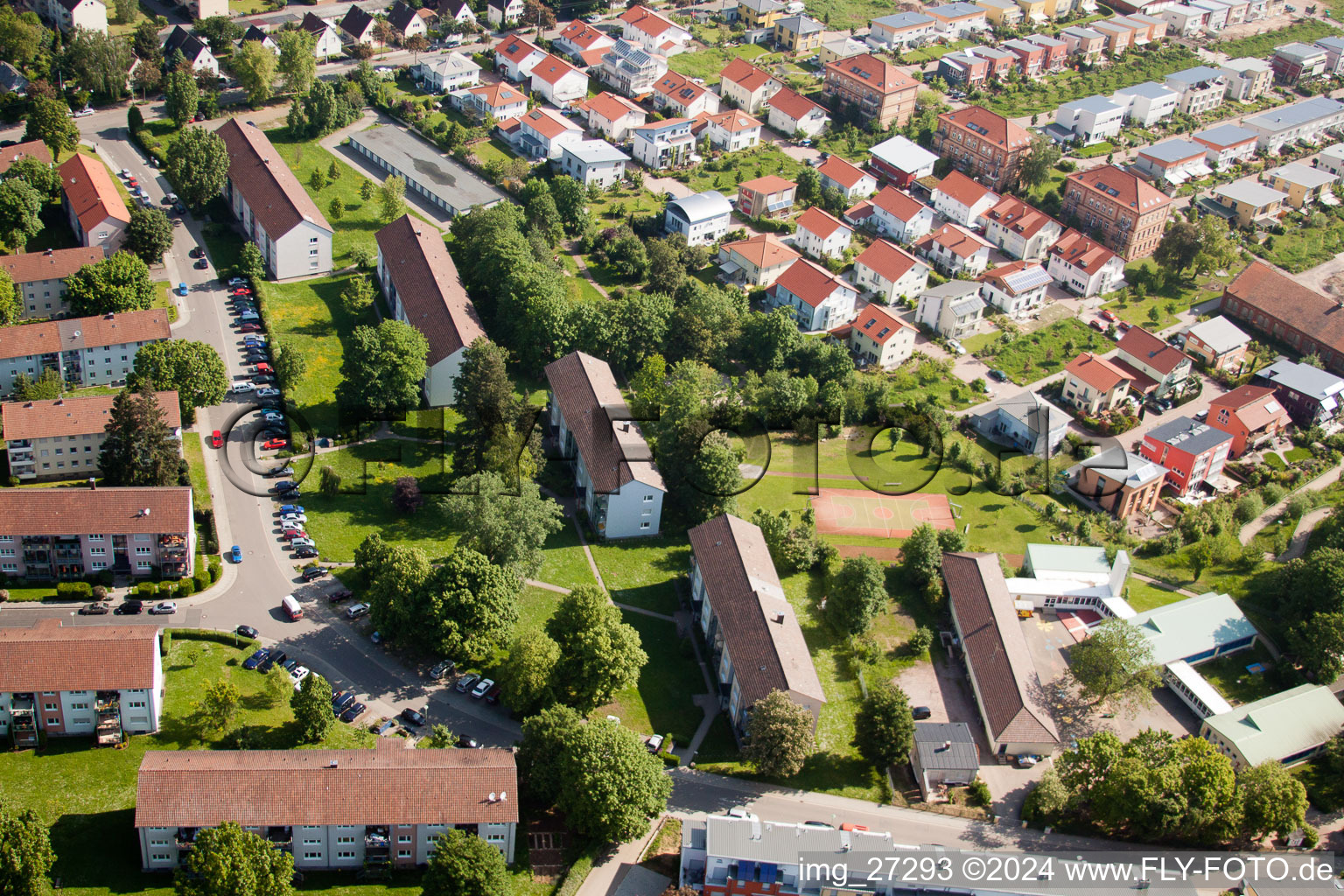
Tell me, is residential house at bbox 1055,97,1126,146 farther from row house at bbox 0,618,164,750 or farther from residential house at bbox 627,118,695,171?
row house at bbox 0,618,164,750

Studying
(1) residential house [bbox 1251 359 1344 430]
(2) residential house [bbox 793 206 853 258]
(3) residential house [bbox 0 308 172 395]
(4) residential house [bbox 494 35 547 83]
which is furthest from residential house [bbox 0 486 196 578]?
(1) residential house [bbox 1251 359 1344 430]

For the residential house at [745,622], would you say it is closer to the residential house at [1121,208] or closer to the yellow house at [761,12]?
the residential house at [1121,208]

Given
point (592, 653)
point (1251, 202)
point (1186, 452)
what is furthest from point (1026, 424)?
point (1251, 202)

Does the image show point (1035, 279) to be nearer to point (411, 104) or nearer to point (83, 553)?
point (411, 104)

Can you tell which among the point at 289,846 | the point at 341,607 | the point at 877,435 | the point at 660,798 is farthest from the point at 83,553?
the point at 877,435

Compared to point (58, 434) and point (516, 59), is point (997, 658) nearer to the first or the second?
point (58, 434)
